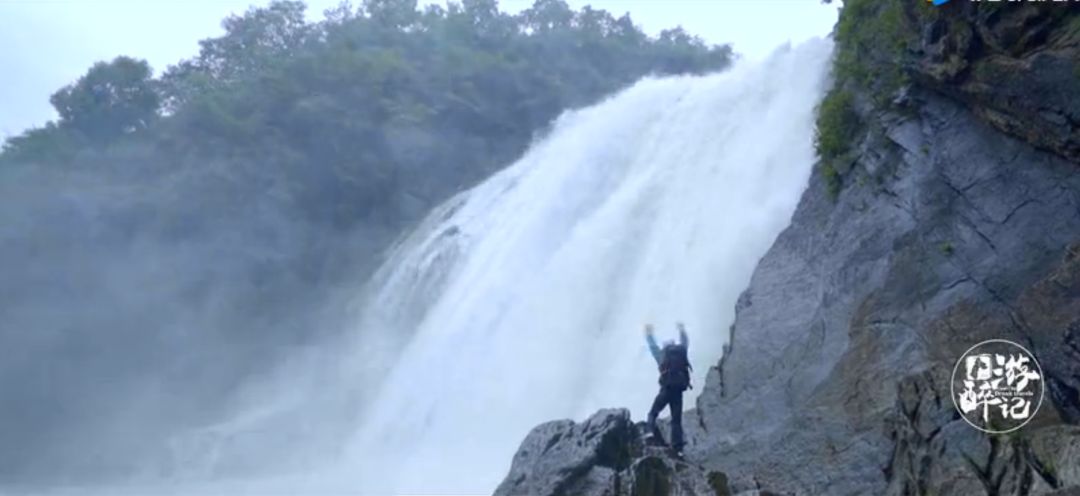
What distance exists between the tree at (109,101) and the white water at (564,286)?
16715mm


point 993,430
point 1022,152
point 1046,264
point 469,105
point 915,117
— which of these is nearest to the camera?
point 993,430

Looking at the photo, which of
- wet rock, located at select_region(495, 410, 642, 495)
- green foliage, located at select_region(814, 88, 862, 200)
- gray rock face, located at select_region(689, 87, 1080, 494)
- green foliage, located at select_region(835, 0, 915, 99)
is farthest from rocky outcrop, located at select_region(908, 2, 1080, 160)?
wet rock, located at select_region(495, 410, 642, 495)

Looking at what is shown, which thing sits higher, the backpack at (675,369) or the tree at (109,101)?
the tree at (109,101)

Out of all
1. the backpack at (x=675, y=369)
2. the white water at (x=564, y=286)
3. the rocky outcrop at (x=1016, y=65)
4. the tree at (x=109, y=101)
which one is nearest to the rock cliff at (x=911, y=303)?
the rocky outcrop at (x=1016, y=65)

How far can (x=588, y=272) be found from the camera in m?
21.3

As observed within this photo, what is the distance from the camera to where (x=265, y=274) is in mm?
32656

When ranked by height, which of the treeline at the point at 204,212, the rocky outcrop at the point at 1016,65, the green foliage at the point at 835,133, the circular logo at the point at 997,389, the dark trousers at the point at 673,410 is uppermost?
the treeline at the point at 204,212

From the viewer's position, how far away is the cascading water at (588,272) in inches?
728

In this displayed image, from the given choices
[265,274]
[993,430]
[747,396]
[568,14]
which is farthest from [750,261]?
[568,14]

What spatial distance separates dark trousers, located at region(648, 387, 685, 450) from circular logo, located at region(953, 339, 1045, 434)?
3.45 m

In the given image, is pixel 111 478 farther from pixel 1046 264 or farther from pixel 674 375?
pixel 1046 264

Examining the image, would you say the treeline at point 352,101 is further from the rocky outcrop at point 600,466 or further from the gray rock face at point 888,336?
the rocky outcrop at point 600,466

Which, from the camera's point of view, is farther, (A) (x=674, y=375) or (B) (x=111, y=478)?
(B) (x=111, y=478)

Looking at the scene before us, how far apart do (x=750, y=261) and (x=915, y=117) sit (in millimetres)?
4911
